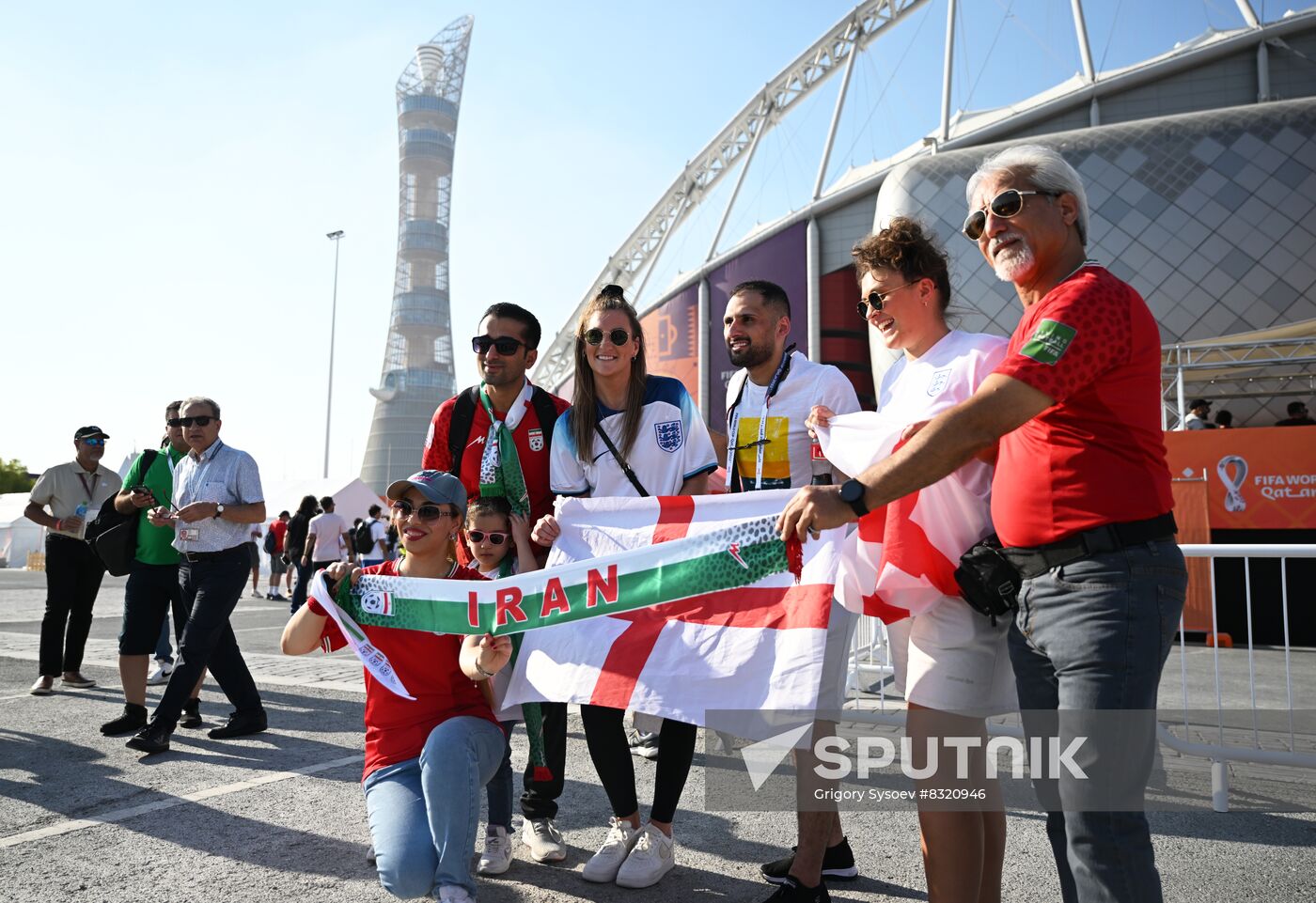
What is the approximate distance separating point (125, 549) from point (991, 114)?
39246 millimetres

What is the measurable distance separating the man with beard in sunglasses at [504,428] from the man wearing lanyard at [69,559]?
→ 4555 millimetres

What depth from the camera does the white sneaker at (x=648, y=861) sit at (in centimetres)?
307

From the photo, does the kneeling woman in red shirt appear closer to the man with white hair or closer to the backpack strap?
the backpack strap

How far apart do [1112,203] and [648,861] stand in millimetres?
31635

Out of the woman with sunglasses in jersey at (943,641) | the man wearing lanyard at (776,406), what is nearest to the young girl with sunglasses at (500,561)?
the man wearing lanyard at (776,406)

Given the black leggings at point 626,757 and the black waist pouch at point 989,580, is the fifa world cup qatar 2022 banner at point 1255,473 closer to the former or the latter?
A: the black leggings at point 626,757

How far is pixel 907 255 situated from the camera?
2787 millimetres

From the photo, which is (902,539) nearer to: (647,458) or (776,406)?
(776,406)

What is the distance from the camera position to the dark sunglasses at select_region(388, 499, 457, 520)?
10.4 ft

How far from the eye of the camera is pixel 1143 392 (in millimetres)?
2035

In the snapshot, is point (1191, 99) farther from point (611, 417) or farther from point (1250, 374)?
point (611, 417)

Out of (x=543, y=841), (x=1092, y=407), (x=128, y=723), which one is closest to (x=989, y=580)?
(x=1092, y=407)

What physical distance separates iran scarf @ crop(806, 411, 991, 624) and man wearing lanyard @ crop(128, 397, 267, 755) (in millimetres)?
4184

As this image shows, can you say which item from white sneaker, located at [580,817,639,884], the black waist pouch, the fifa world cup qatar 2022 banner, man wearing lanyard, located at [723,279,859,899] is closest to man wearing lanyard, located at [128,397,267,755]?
white sneaker, located at [580,817,639,884]
